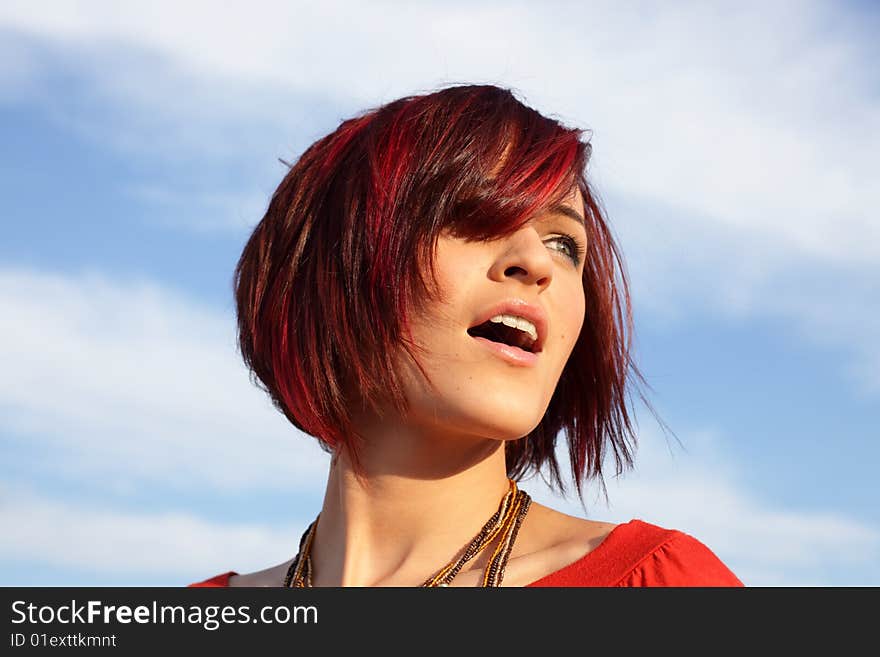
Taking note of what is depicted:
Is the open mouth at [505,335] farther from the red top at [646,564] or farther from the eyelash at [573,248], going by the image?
the red top at [646,564]

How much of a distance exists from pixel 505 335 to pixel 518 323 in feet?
0.25

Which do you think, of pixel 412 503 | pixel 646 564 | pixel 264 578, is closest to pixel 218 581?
pixel 264 578

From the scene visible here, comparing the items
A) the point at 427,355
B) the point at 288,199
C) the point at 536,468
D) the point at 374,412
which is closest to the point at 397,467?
the point at 374,412

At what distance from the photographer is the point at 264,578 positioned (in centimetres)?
394

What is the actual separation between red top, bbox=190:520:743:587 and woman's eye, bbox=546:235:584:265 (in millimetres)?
901

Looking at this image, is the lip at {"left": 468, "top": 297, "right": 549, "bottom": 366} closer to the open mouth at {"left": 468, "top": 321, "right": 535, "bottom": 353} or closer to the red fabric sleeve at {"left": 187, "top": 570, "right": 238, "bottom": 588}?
the open mouth at {"left": 468, "top": 321, "right": 535, "bottom": 353}

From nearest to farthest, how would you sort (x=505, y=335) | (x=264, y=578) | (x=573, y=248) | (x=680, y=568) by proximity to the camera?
(x=680, y=568)
(x=505, y=335)
(x=573, y=248)
(x=264, y=578)

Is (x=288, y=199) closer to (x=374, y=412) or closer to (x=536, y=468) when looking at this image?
(x=374, y=412)

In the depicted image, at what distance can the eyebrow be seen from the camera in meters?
3.38

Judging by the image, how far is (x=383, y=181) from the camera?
319 cm

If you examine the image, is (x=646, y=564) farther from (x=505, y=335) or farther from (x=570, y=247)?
(x=570, y=247)

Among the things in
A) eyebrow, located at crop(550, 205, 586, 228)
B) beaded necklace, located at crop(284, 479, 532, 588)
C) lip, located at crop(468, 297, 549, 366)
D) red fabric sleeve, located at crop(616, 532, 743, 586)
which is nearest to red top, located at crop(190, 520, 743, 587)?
red fabric sleeve, located at crop(616, 532, 743, 586)

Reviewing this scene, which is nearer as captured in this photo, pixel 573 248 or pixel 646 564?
pixel 646 564

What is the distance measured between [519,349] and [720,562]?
2.92 ft
